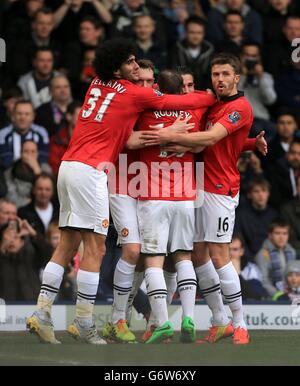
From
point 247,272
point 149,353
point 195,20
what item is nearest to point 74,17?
point 195,20

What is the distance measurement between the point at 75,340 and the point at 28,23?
6.88 meters

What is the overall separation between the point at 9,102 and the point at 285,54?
3.88 metres

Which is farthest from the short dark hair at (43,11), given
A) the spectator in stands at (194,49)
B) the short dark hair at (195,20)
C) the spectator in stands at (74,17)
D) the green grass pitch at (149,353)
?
the green grass pitch at (149,353)

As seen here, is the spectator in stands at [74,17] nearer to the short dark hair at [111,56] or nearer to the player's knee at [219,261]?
the short dark hair at [111,56]

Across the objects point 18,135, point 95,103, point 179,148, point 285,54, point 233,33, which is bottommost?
point 179,148

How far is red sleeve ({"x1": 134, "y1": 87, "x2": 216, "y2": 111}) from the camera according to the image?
33.5ft

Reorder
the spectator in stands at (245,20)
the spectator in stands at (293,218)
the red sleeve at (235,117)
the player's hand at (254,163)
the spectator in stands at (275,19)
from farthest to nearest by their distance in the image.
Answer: the spectator in stands at (275,19) < the spectator in stands at (245,20) < the player's hand at (254,163) < the spectator in stands at (293,218) < the red sleeve at (235,117)

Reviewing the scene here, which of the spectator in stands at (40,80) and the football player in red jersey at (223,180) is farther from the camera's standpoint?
the spectator in stands at (40,80)

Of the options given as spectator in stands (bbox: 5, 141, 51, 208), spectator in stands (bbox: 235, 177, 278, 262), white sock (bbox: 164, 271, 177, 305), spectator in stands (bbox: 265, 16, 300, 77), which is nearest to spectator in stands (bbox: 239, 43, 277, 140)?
spectator in stands (bbox: 265, 16, 300, 77)

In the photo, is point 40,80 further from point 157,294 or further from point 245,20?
point 157,294

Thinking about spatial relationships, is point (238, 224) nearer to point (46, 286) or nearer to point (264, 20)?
point (264, 20)

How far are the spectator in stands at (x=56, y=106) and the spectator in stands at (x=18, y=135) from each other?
16.5 inches

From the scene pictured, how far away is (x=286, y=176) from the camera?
51.0 feet

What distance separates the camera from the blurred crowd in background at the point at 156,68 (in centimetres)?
1385
